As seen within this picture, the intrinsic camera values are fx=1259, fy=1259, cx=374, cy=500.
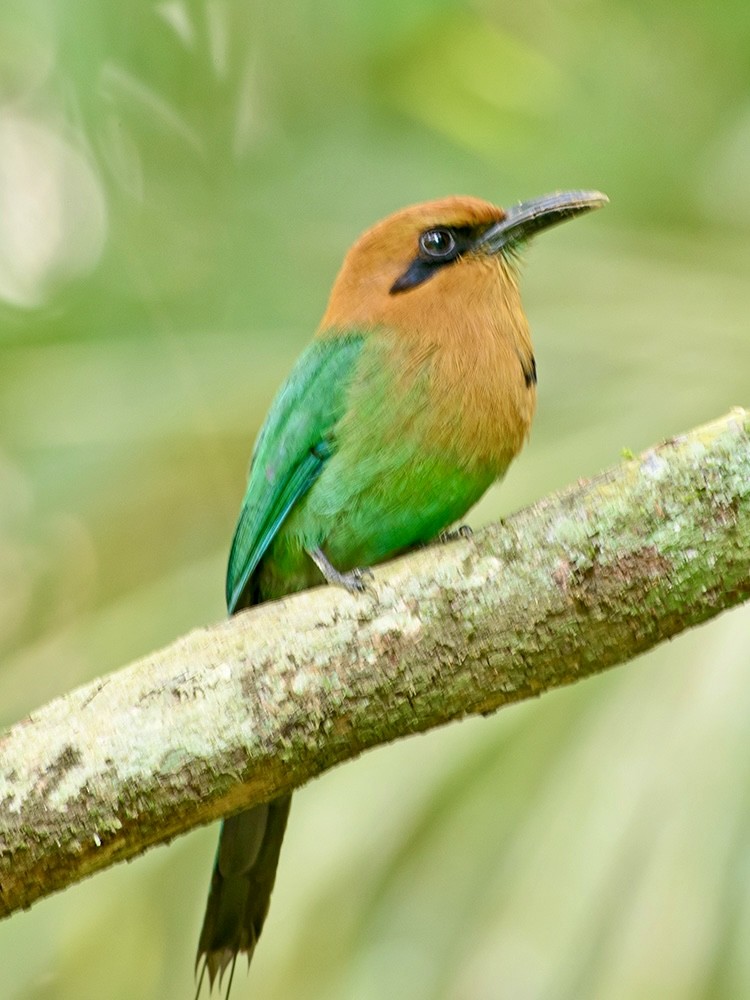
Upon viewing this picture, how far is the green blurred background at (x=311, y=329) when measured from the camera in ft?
11.4

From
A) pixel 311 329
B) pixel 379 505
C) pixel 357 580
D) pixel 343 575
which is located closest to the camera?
pixel 357 580

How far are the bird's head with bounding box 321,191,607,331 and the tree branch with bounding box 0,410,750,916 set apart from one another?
3.42 ft

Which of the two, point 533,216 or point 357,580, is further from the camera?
point 533,216

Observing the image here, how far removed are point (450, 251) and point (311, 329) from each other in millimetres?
1644

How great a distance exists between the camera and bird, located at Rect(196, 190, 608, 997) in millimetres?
2766

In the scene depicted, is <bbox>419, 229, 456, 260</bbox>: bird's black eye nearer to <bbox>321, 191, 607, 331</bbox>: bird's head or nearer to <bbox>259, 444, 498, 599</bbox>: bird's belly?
<bbox>321, 191, 607, 331</bbox>: bird's head

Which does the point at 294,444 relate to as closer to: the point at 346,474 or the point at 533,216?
the point at 346,474

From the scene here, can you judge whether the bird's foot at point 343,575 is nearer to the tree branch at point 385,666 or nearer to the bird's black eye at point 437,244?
the tree branch at point 385,666

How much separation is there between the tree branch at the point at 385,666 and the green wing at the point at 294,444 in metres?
0.88

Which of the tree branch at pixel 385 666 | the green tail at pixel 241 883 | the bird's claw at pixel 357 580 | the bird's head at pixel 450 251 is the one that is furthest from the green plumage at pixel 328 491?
the tree branch at pixel 385 666

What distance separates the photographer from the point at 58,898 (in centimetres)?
377

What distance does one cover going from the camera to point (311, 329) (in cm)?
471

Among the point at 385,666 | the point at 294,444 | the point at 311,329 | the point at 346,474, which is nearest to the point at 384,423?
the point at 346,474

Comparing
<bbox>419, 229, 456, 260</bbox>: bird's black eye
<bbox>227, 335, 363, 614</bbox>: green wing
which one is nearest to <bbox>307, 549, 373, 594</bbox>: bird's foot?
<bbox>227, 335, 363, 614</bbox>: green wing
